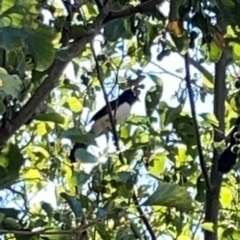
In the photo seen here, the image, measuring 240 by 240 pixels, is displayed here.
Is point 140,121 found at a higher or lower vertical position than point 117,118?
lower

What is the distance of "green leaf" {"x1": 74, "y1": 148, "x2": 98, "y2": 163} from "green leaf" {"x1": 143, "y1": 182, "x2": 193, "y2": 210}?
0.16 metres

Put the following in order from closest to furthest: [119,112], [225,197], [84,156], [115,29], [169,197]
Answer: [169,197] → [84,156] → [115,29] → [225,197] → [119,112]

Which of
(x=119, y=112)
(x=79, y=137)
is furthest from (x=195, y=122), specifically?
(x=119, y=112)

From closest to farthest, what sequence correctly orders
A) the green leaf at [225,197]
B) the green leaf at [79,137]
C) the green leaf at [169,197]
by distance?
the green leaf at [169,197]
the green leaf at [79,137]
the green leaf at [225,197]

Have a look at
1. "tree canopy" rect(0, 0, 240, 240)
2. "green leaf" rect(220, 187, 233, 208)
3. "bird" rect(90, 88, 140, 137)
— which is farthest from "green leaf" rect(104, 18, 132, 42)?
"green leaf" rect(220, 187, 233, 208)

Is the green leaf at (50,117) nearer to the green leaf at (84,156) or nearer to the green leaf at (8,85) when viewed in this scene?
the green leaf at (84,156)

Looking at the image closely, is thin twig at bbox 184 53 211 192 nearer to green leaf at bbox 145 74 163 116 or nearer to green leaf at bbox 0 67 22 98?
green leaf at bbox 145 74 163 116

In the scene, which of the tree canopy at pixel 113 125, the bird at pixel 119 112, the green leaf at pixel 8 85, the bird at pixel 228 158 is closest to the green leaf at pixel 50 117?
the tree canopy at pixel 113 125

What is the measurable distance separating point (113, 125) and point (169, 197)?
54 cm

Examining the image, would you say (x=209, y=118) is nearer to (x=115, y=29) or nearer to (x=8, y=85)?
(x=115, y=29)

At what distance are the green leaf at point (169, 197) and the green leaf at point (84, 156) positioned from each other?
0.53ft

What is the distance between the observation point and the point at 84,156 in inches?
59.9

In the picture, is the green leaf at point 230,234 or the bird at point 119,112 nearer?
the green leaf at point 230,234

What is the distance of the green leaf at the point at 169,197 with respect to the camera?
1.39 meters
